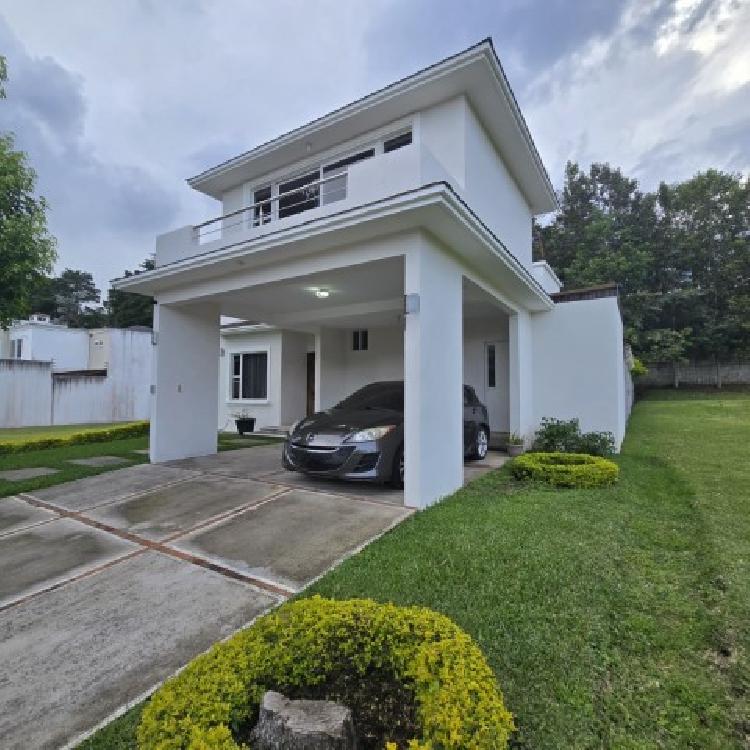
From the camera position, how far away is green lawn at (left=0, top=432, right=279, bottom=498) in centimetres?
659

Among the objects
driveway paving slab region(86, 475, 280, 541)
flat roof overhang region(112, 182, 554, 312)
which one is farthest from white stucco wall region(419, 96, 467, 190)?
driveway paving slab region(86, 475, 280, 541)

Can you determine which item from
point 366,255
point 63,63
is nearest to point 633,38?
point 366,255

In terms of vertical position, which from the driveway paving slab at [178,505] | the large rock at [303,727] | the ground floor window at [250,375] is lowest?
the driveway paving slab at [178,505]

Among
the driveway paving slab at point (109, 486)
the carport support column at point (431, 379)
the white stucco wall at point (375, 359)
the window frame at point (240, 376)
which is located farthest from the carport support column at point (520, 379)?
the window frame at point (240, 376)

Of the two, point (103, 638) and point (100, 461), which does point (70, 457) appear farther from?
point (103, 638)

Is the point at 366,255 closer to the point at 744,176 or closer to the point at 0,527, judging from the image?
the point at 0,527

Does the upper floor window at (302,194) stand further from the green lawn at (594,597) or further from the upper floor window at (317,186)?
→ the green lawn at (594,597)

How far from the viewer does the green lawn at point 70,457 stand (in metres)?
6.59

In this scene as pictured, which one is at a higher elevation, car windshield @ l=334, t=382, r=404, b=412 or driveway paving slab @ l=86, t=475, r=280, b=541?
car windshield @ l=334, t=382, r=404, b=412

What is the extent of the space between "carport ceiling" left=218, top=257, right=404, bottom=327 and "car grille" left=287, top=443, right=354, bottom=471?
8.44ft

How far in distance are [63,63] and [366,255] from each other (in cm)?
942

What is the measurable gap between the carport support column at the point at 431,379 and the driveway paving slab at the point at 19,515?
4438 millimetres

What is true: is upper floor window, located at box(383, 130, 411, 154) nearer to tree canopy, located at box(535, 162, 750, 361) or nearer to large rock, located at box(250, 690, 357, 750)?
large rock, located at box(250, 690, 357, 750)

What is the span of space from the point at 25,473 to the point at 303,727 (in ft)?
27.4
